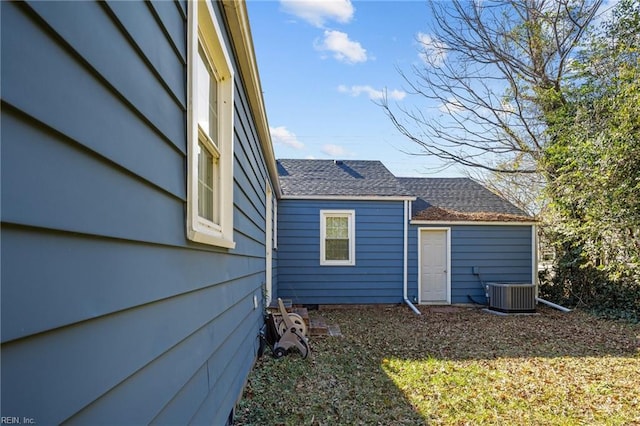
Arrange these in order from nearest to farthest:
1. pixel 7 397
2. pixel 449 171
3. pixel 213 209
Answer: pixel 7 397 → pixel 213 209 → pixel 449 171

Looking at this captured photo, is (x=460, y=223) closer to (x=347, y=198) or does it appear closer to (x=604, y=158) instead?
(x=347, y=198)

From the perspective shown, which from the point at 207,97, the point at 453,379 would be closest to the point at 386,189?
the point at 453,379

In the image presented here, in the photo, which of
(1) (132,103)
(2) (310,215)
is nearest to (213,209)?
(1) (132,103)

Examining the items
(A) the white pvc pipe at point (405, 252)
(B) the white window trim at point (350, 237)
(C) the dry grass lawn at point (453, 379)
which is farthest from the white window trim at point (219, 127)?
(A) the white pvc pipe at point (405, 252)

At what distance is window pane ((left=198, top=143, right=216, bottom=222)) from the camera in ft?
7.87

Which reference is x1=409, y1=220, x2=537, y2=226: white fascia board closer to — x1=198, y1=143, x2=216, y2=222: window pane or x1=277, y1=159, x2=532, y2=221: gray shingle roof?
x1=277, y1=159, x2=532, y2=221: gray shingle roof

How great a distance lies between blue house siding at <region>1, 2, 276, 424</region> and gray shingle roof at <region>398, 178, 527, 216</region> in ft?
30.6

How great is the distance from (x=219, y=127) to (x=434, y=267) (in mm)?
8708

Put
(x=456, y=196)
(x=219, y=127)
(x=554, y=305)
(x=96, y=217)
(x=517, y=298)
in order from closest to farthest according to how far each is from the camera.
→ (x=96, y=217)
(x=219, y=127)
(x=517, y=298)
(x=554, y=305)
(x=456, y=196)

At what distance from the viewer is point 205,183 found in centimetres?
255

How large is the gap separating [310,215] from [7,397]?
30.2ft

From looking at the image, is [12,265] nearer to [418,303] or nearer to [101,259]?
[101,259]

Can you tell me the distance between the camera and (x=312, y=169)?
1105 centimetres

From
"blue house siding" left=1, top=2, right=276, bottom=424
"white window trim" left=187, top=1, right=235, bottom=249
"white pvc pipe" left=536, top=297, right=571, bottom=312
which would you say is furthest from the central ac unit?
"blue house siding" left=1, top=2, right=276, bottom=424
